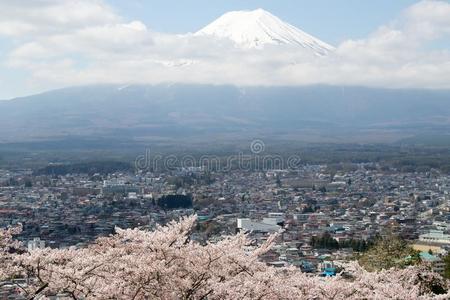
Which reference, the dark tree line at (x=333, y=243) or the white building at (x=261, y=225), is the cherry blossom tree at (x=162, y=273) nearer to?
the dark tree line at (x=333, y=243)

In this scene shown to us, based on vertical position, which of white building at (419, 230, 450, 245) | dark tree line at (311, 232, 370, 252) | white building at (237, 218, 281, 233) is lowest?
white building at (419, 230, 450, 245)

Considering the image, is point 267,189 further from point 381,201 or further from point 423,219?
point 423,219

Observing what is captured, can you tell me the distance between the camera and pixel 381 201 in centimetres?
3272

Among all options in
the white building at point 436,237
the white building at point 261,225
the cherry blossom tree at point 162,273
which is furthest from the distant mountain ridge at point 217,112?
Answer: the cherry blossom tree at point 162,273

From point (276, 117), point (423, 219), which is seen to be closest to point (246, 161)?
point (423, 219)

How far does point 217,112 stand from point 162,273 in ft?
368

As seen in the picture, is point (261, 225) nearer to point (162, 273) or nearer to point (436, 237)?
point (436, 237)

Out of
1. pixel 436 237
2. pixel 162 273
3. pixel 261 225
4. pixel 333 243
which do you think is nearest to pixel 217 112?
pixel 261 225

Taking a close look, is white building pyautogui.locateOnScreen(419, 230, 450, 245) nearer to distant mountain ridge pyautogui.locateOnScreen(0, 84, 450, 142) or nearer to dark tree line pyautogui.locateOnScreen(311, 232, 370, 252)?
dark tree line pyautogui.locateOnScreen(311, 232, 370, 252)

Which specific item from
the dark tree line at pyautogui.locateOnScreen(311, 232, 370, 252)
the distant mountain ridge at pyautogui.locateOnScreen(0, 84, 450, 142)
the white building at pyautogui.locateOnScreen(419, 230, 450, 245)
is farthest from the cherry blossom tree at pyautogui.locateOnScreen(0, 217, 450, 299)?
the distant mountain ridge at pyautogui.locateOnScreen(0, 84, 450, 142)

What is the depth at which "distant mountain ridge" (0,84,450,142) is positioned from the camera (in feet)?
293

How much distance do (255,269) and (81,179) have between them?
34.1m

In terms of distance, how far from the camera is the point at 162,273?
5449mm

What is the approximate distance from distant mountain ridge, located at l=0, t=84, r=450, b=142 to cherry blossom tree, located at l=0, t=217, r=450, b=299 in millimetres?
69085
